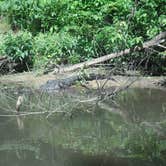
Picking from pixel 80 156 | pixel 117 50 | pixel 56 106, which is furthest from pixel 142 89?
pixel 80 156

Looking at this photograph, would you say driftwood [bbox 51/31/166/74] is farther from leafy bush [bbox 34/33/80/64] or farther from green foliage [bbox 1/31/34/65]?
green foliage [bbox 1/31/34/65]

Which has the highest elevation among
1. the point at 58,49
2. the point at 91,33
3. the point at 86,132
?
the point at 91,33

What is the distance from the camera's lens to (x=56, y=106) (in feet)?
27.2

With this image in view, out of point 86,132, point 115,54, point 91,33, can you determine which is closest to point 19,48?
point 91,33

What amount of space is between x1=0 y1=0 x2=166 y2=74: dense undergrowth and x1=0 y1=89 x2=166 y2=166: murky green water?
1.74 m

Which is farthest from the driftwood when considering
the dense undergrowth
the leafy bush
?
the leafy bush

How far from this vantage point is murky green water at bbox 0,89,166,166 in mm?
6098

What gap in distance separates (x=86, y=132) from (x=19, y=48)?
4.49m

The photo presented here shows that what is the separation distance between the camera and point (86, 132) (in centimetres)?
705

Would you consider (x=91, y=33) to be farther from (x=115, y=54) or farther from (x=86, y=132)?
(x=86, y=132)

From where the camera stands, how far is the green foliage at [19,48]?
432 inches

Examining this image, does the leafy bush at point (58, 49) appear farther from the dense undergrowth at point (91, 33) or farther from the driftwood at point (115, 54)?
the driftwood at point (115, 54)

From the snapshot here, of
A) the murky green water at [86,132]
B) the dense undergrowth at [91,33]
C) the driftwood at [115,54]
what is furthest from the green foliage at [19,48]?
the murky green water at [86,132]

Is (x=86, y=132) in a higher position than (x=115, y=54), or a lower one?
lower
